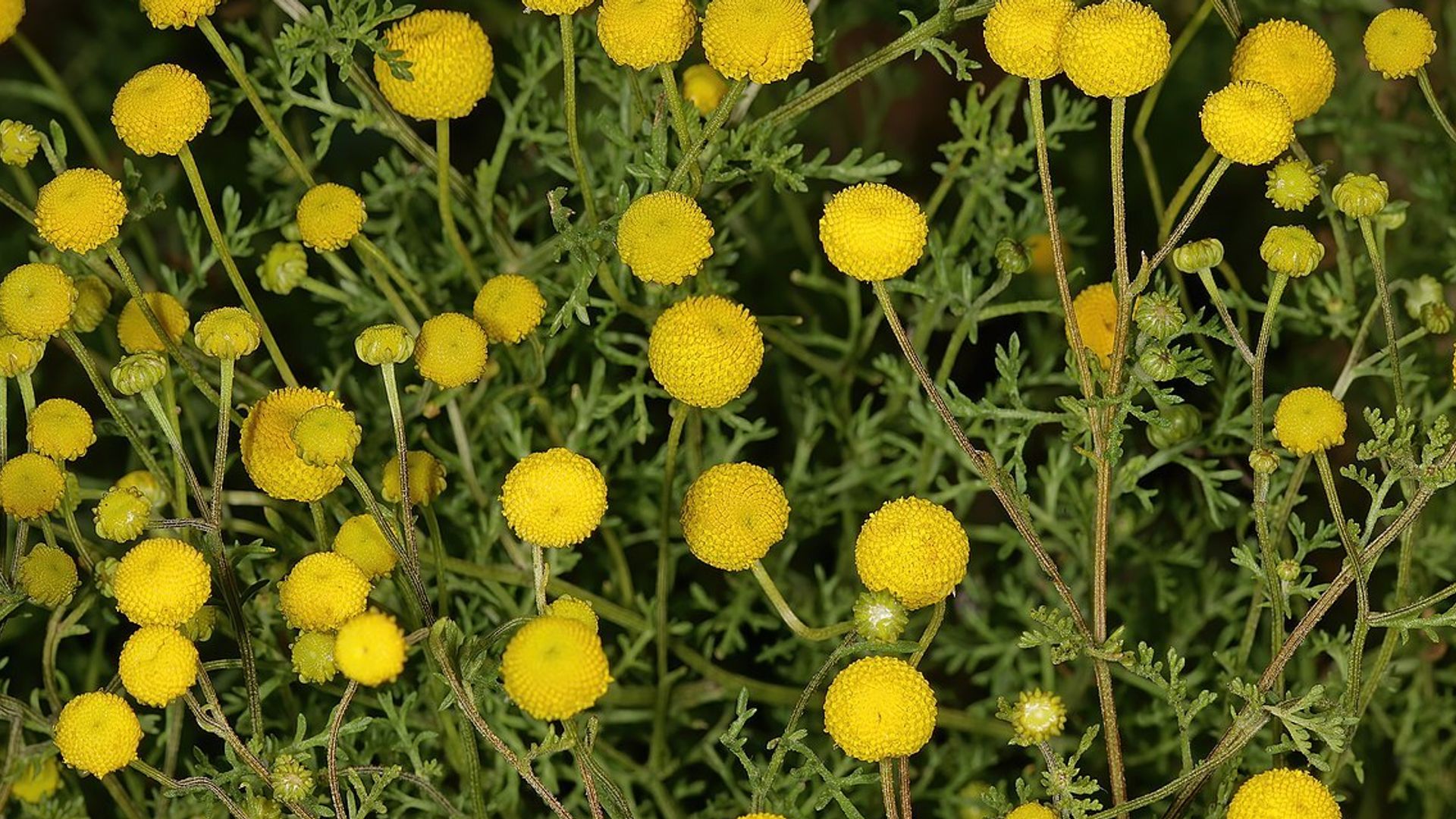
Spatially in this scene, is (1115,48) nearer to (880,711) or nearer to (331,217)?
(880,711)

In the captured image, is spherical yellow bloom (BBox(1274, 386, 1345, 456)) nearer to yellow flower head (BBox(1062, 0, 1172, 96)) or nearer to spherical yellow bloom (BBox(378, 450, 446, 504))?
yellow flower head (BBox(1062, 0, 1172, 96))

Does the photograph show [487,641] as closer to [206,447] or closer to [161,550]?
[161,550]

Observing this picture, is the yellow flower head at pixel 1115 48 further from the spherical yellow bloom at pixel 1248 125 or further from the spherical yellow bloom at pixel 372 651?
the spherical yellow bloom at pixel 372 651

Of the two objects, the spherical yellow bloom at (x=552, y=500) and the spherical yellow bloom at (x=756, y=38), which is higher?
the spherical yellow bloom at (x=756, y=38)

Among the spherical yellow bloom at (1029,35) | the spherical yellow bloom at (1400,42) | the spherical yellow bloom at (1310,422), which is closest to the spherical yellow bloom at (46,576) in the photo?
the spherical yellow bloom at (1029,35)

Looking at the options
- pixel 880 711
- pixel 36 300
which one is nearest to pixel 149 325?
pixel 36 300


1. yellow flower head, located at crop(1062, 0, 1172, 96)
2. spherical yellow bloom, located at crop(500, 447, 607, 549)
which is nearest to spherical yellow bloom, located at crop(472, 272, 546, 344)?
spherical yellow bloom, located at crop(500, 447, 607, 549)

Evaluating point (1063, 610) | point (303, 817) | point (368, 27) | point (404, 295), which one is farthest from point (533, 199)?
point (303, 817)
